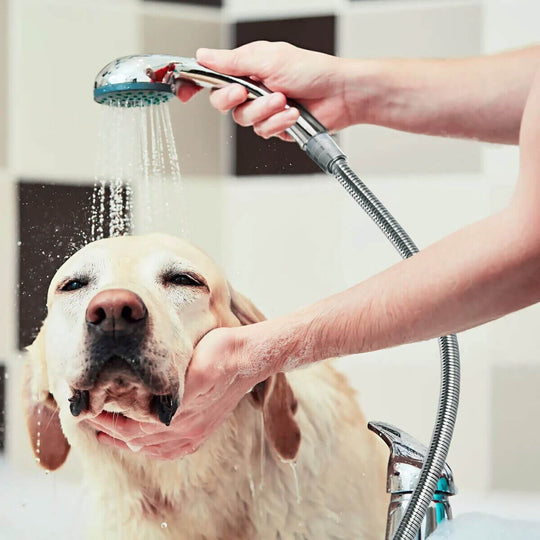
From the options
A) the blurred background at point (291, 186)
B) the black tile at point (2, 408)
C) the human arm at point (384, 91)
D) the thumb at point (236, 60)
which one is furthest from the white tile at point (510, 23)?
the black tile at point (2, 408)

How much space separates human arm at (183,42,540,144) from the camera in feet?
3.75

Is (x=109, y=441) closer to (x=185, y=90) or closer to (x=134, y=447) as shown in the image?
(x=134, y=447)

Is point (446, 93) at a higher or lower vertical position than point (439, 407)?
higher

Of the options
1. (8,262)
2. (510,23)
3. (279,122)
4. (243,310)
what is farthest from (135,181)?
(510,23)

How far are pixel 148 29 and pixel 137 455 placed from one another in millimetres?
929

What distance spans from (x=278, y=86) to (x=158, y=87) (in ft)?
0.67

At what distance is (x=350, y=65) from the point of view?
48.2 inches

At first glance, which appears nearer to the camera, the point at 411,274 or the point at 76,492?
the point at 411,274

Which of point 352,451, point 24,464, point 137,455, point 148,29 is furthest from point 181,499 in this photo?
point 148,29

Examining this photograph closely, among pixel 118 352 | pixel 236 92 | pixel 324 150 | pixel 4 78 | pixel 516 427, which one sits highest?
pixel 4 78

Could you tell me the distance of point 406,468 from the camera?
3.44 ft

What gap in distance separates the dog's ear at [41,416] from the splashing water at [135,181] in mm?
383

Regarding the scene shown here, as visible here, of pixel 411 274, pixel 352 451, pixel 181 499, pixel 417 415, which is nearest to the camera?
pixel 411 274

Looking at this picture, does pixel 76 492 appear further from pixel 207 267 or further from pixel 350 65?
pixel 350 65
